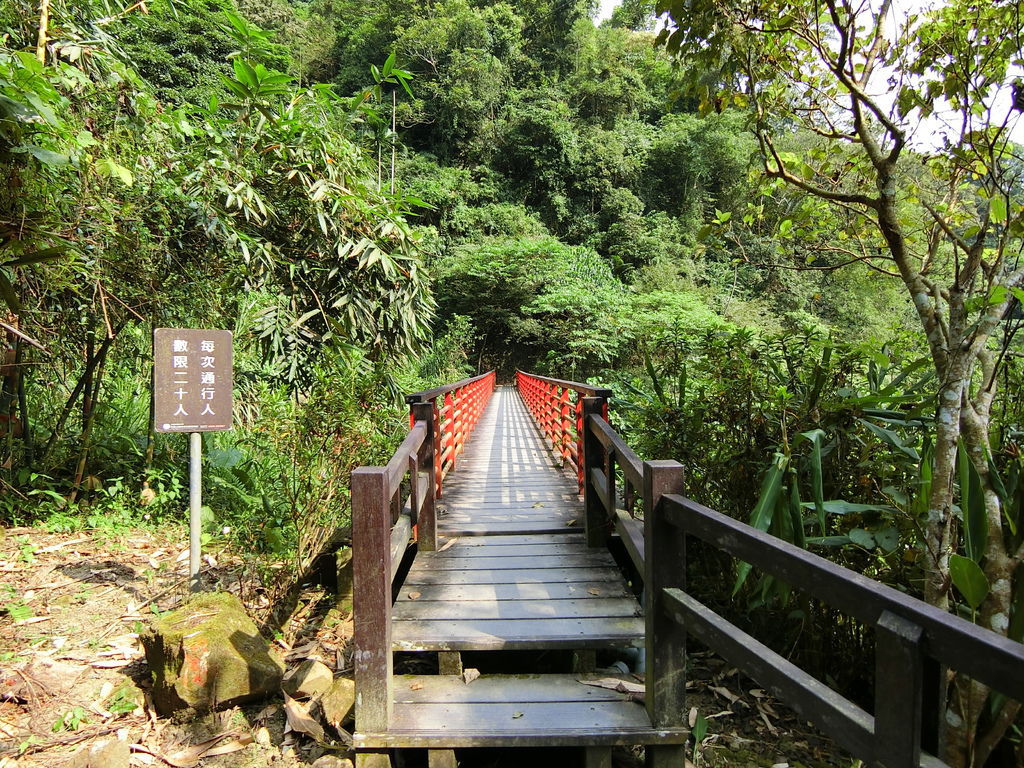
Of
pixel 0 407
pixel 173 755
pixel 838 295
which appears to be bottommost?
pixel 173 755

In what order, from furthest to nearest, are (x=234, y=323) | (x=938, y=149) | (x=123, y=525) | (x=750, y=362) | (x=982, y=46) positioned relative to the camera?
1. (x=234, y=323)
2. (x=123, y=525)
3. (x=750, y=362)
4. (x=938, y=149)
5. (x=982, y=46)

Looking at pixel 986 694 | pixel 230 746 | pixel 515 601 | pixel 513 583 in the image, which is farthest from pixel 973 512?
pixel 230 746

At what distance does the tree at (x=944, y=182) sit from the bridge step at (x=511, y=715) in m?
1.13

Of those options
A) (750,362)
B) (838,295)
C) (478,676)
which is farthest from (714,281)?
(478,676)

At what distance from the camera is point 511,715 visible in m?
2.00

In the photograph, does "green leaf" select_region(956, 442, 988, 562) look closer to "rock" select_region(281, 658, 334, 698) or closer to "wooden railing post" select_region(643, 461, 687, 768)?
"wooden railing post" select_region(643, 461, 687, 768)

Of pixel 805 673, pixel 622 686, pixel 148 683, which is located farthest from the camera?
pixel 148 683

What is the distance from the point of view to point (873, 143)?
2379 mm

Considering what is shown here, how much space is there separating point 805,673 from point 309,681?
220 centimetres

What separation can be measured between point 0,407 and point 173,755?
127 inches

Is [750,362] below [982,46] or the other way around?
below

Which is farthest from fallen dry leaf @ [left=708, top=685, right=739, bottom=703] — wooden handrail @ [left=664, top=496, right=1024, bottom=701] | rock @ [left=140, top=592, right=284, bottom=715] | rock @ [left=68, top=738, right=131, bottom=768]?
rock @ [left=68, top=738, right=131, bottom=768]

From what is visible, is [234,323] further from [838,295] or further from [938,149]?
[838,295]

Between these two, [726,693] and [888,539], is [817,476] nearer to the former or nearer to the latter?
[888,539]
